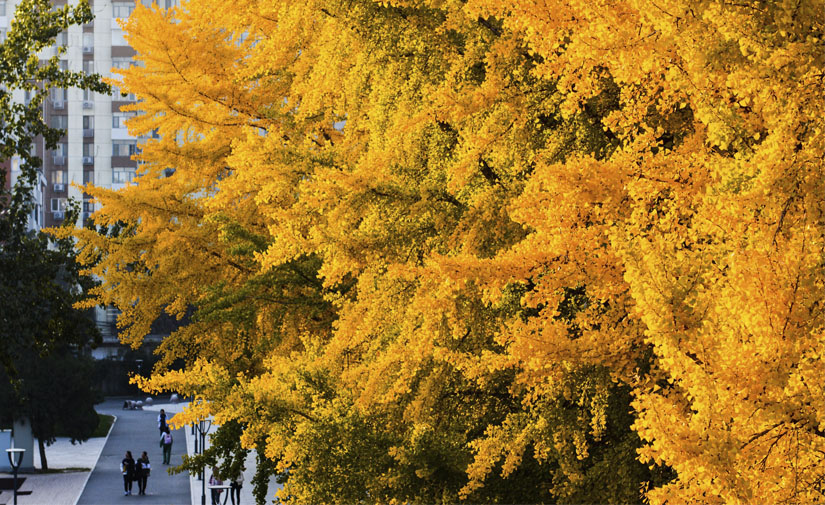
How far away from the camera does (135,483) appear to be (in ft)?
118

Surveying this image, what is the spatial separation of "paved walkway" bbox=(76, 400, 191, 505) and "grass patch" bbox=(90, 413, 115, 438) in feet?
1.39

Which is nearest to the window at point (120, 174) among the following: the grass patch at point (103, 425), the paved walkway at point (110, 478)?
the grass patch at point (103, 425)

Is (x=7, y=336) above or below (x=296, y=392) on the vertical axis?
above

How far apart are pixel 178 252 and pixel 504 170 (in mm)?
7875

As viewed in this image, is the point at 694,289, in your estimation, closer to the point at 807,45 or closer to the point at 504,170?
the point at 807,45

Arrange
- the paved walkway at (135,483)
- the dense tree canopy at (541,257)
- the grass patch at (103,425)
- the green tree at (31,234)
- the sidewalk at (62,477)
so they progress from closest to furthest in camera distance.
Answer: the dense tree canopy at (541,257) < the green tree at (31,234) < the sidewalk at (62,477) < the paved walkway at (135,483) < the grass patch at (103,425)

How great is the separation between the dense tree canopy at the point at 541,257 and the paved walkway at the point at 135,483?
10.4 metres

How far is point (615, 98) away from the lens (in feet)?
27.0

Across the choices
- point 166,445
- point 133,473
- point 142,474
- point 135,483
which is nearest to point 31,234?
point 142,474

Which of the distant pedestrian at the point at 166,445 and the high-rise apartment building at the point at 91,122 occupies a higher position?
the high-rise apartment building at the point at 91,122

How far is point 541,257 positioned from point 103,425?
191ft

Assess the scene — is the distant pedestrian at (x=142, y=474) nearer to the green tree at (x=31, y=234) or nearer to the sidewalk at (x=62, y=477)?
the sidewalk at (x=62, y=477)

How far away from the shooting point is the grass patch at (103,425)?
187 feet

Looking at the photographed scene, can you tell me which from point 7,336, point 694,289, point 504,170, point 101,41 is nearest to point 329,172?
point 504,170
